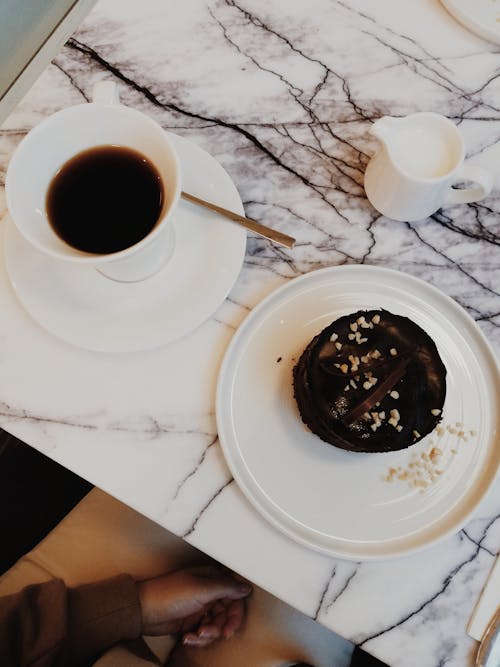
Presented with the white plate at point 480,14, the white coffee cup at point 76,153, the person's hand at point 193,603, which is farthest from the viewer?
the person's hand at point 193,603

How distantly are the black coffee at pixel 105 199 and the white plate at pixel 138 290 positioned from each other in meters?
0.08

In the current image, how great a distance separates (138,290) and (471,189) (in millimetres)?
504

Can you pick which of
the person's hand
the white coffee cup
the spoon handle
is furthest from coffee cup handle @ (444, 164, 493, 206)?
the person's hand

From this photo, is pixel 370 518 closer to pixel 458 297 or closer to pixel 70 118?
pixel 458 297

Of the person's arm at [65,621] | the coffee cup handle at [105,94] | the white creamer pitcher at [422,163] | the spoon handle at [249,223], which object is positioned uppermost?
the white creamer pitcher at [422,163]

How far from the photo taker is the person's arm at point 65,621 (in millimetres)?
1075

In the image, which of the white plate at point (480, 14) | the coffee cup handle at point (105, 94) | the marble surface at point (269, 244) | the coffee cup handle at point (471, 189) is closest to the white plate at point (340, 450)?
the marble surface at point (269, 244)

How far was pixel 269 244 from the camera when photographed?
856mm

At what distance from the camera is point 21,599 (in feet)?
3.58

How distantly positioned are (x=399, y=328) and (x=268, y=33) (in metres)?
0.58

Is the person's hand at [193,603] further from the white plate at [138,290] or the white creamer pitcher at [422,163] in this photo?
the white creamer pitcher at [422,163]

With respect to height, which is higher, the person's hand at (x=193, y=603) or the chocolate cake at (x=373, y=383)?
the chocolate cake at (x=373, y=383)

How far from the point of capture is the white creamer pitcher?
30.0 inches

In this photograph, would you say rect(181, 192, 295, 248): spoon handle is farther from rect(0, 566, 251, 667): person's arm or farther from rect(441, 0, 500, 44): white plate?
rect(0, 566, 251, 667): person's arm
